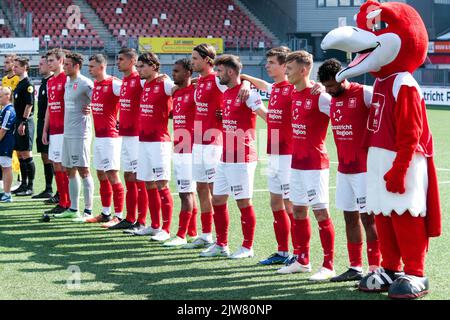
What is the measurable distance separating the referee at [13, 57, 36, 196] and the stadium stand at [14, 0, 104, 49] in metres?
22.3

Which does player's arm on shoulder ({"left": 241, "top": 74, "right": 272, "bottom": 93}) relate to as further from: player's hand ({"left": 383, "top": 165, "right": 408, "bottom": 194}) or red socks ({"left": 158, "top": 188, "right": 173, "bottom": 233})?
player's hand ({"left": 383, "top": 165, "right": 408, "bottom": 194})

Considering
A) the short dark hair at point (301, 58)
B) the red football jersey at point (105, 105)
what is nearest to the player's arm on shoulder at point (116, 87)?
the red football jersey at point (105, 105)

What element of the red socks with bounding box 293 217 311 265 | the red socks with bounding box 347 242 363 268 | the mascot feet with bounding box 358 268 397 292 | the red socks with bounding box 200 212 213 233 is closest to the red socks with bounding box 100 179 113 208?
the red socks with bounding box 200 212 213 233

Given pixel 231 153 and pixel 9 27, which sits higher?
pixel 9 27

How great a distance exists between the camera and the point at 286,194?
7.95 m

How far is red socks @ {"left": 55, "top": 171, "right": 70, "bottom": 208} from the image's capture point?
1095 centimetres

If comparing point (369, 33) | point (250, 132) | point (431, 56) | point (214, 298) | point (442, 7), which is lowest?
point (214, 298)

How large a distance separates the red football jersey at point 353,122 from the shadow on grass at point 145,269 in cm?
105

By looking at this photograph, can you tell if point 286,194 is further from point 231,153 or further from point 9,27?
point 9,27

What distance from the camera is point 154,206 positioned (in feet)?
30.9

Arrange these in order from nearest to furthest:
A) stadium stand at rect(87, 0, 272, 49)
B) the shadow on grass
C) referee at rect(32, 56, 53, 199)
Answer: the shadow on grass
referee at rect(32, 56, 53, 199)
stadium stand at rect(87, 0, 272, 49)

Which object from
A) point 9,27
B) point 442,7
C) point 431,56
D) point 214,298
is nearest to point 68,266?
point 214,298

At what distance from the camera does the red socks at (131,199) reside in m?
9.93

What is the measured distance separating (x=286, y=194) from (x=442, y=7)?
131 feet
